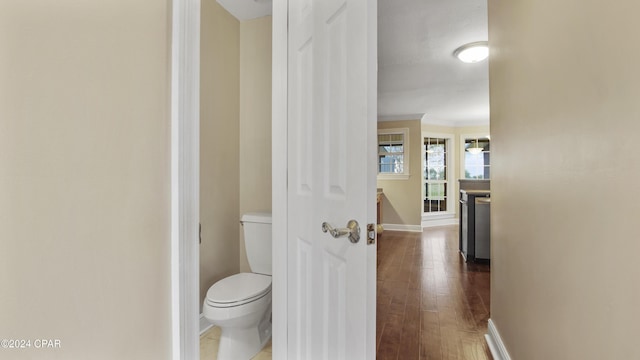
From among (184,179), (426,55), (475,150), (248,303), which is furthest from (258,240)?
(475,150)

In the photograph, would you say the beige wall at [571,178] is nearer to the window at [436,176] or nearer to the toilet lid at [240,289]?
the toilet lid at [240,289]

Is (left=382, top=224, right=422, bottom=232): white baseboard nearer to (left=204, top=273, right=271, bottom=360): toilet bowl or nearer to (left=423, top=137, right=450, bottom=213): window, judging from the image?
(left=423, top=137, right=450, bottom=213): window

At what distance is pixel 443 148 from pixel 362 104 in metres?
6.56

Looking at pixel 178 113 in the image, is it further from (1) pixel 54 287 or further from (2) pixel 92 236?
(1) pixel 54 287

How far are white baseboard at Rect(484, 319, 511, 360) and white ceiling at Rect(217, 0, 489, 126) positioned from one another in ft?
7.76

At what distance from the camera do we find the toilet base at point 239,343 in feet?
5.41

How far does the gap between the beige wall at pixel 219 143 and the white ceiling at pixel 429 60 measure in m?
1.23

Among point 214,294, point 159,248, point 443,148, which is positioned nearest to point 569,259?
point 159,248

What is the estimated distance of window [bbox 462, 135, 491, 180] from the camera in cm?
670

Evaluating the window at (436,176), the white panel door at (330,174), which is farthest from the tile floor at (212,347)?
the window at (436,176)

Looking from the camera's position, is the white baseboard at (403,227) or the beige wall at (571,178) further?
the white baseboard at (403,227)

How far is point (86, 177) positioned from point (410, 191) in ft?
20.2

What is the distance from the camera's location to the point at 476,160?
6.78 metres

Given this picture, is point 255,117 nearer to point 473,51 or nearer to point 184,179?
point 184,179
